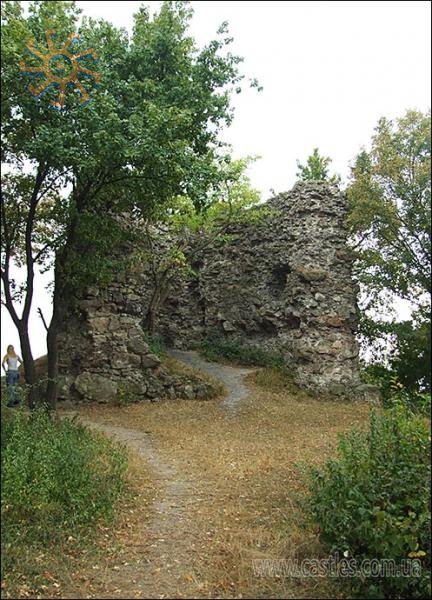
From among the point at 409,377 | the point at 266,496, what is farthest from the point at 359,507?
the point at 409,377

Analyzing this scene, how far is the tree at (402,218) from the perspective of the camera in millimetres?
6062

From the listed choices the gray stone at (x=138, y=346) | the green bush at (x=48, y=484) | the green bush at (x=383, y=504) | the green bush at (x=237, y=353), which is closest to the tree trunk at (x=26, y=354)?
the green bush at (x=48, y=484)

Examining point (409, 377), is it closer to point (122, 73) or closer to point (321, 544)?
point (321, 544)

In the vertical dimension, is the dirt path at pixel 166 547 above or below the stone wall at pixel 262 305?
below

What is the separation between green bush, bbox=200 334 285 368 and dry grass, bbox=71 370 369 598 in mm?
1118

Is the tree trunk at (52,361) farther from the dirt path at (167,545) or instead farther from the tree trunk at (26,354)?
the dirt path at (167,545)

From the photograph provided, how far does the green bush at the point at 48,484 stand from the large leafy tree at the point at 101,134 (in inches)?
116

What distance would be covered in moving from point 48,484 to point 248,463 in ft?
11.3

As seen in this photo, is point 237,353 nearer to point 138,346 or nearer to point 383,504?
point 138,346

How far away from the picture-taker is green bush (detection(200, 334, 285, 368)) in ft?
56.3

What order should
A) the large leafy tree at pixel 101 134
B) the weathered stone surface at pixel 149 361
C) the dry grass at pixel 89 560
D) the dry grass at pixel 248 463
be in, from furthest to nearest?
the weathered stone surface at pixel 149 361, the large leafy tree at pixel 101 134, the dry grass at pixel 248 463, the dry grass at pixel 89 560

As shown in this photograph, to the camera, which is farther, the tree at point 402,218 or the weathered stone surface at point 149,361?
the weathered stone surface at point 149,361

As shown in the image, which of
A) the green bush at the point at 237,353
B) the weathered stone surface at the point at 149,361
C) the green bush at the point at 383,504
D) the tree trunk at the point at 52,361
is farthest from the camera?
the green bush at the point at 237,353

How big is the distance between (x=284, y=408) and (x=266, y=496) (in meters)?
7.24
